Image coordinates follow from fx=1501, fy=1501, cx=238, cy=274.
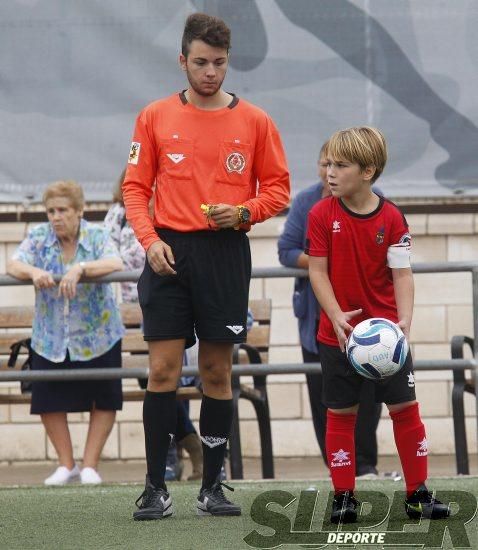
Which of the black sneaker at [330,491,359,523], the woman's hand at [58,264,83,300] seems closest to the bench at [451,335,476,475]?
the woman's hand at [58,264,83,300]

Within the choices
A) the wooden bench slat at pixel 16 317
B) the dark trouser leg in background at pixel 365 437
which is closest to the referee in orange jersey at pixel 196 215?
the dark trouser leg in background at pixel 365 437

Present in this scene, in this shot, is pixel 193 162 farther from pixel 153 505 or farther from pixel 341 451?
pixel 153 505

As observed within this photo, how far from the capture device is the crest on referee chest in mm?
5516

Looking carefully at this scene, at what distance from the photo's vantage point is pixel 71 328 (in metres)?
7.59

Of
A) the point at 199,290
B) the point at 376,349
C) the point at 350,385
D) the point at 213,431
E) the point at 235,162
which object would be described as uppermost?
the point at 235,162

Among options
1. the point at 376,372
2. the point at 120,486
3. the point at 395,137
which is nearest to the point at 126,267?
the point at 120,486

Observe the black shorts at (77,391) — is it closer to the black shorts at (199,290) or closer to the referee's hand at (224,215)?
the black shorts at (199,290)

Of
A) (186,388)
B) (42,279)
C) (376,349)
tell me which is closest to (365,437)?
(186,388)

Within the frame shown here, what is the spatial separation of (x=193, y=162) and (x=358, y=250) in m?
0.69

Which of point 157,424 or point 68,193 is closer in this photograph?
point 157,424

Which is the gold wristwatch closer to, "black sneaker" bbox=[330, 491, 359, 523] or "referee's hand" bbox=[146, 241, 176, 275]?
"referee's hand" bbox=[146, 241, 176, 275]

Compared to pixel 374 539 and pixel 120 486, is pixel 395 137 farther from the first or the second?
pixel 374 539

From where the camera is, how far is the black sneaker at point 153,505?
18.3ft

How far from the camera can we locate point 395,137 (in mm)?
9594
